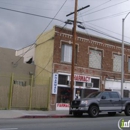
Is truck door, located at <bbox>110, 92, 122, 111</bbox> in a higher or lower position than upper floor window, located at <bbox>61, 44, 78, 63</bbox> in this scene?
lower

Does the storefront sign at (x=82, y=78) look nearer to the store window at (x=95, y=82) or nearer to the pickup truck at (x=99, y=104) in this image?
the store window at (x=95, y=82)

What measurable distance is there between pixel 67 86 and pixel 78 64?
2427mm

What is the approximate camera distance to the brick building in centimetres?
2312

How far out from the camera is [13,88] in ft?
67.8

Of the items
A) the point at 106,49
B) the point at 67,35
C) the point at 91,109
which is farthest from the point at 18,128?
the point at 106,49

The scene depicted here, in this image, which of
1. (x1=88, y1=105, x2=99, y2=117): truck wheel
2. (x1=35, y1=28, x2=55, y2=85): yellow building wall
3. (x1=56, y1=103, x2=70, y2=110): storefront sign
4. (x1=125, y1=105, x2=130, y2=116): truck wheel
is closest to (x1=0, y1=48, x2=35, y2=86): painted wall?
(x1=35, y1=28, x2=55, y2=85): yellow building wall

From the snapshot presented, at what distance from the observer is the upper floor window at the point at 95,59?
25594mm

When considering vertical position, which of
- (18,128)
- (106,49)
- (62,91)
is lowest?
(18,128)

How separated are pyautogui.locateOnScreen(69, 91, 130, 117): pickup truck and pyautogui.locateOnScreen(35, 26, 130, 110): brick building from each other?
5.35 meters

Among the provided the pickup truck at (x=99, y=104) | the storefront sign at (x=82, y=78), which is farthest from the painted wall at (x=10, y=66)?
the pickup truck at (x=99, y=104)

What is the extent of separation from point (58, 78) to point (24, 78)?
3090mm

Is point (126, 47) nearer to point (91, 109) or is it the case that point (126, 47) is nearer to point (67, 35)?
point (67, 35)

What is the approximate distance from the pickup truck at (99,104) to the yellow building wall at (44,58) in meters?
5.93

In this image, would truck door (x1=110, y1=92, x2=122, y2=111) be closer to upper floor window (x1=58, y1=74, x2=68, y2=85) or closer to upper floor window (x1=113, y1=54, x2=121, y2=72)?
upper floor window (x1=58, y1=74, x2=68, y2=85)
